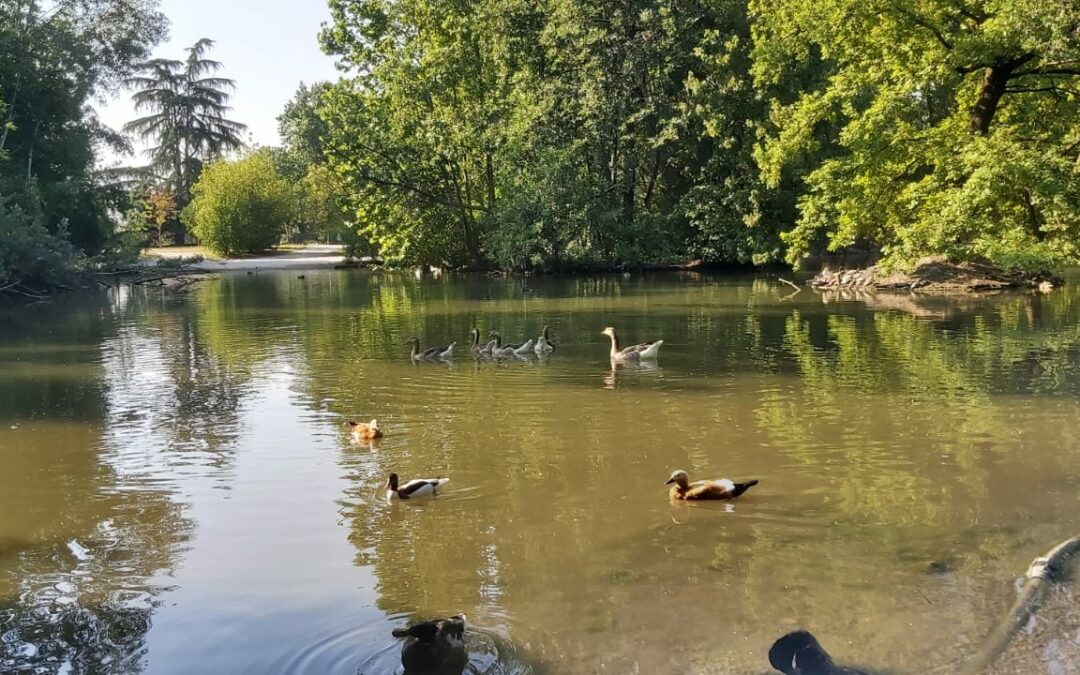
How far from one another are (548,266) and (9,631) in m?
40.1

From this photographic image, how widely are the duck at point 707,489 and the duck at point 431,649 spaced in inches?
146

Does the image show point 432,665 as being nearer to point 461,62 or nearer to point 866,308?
point 866,308

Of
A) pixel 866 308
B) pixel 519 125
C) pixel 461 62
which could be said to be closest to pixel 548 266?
pixel 519 125

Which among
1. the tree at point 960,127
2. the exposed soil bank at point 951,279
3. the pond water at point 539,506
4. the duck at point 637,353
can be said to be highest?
the tree at point 960,127

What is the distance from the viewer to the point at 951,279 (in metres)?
32.0

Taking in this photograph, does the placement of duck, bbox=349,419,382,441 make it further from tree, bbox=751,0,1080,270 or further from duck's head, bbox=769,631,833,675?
tree, bbox=751,0,1080,270

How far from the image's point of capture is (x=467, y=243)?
5034 cm

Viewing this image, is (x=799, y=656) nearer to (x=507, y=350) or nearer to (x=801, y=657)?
(x=801, y=657)

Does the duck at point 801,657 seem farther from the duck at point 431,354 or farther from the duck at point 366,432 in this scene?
the duck at point 431,354

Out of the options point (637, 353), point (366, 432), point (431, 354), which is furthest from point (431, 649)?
point (431, 354)

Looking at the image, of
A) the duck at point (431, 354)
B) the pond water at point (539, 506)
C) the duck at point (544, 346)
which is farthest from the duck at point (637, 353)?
the duck at point (431, 354)

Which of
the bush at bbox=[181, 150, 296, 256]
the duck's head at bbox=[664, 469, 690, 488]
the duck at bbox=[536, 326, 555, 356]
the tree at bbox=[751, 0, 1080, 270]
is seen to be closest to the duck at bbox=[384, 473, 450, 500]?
the duck's head at bbox=[664, 469, 690, 488]

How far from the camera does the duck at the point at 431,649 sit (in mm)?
5715

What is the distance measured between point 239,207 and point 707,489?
6588 cm
